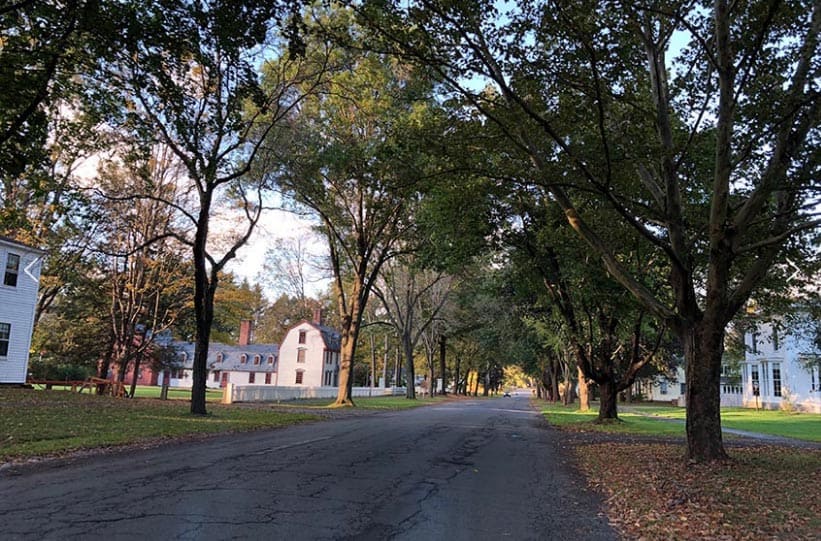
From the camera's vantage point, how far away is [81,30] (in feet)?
36.4

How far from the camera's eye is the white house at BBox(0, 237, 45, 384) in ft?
93.3

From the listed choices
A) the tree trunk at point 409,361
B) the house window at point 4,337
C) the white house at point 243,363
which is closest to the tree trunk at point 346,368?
the tree trunk at point 409,361

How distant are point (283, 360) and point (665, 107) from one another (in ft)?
196

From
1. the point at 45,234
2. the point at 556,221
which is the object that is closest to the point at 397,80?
the point at 556,221

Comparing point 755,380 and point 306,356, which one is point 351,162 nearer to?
point 755,380

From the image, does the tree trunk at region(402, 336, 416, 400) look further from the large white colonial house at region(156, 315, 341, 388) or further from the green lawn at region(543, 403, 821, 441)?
the large white colonial house at region(156, 315, 341, 388)

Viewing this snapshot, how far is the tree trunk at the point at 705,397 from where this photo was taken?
416 inches

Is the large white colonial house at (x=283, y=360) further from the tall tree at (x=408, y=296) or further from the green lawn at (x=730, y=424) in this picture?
the green lawn at (x=730, y=424)

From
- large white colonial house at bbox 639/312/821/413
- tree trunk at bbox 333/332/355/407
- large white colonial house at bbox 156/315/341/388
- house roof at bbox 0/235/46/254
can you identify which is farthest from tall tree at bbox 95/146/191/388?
large white colonial house at bbox 639/312/821/413

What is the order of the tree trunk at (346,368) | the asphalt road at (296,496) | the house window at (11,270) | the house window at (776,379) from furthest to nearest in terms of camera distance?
the house window at (776,379) → the tree trunk at (346,368) → the house window at (11,270) → the asphalt road at (296,496)

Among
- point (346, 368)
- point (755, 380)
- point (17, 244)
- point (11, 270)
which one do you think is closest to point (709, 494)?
point (346, 368)

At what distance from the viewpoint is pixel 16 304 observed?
29125 millimetres

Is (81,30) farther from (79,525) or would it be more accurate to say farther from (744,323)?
(744,323)

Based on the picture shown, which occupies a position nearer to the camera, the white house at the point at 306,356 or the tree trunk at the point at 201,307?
the tree trunk at the point at 201,307
